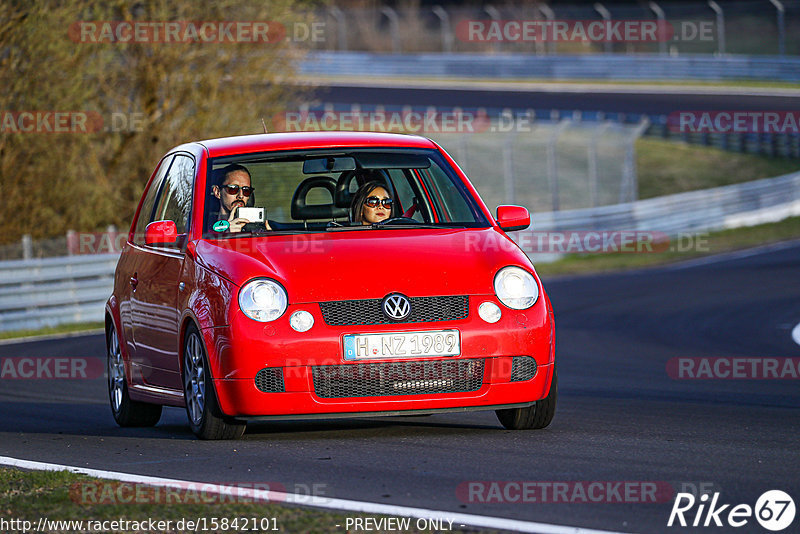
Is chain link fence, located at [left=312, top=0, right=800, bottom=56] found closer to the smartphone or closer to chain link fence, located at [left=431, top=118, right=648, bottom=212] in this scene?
chain link fence, located at [left=431, top=118, right=648, bottom=212]

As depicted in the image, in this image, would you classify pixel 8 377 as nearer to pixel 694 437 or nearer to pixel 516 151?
pixel 694 437

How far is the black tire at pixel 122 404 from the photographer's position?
933 cm

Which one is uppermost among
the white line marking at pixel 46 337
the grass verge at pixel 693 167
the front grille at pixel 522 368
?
the front grille at pixel 522 368

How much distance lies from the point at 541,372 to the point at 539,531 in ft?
8.24

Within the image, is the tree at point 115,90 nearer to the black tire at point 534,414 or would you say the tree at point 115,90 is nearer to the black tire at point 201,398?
the black tire at point 201,398

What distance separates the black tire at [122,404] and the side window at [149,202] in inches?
25.6

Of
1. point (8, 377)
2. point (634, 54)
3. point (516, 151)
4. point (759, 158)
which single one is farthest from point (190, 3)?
point (634, 54)

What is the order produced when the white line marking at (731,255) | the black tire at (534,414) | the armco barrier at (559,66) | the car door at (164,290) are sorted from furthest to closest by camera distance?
the armco barrier at (559,66) → the white line marking at (731,255) → the car door at (164,290) → the black tire at (534,414)

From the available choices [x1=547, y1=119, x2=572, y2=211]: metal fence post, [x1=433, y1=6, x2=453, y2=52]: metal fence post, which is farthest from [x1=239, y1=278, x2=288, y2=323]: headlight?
[x1=433, y1=6, x2=453, y2=52]: metal fence post

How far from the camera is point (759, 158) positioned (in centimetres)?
3962

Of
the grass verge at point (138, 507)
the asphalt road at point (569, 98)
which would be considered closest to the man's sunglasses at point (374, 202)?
the grass verge at point (138, 507)

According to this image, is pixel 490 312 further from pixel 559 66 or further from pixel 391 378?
pixel 559 66

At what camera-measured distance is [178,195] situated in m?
8.94

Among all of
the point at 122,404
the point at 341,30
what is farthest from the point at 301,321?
the point at 341,30
